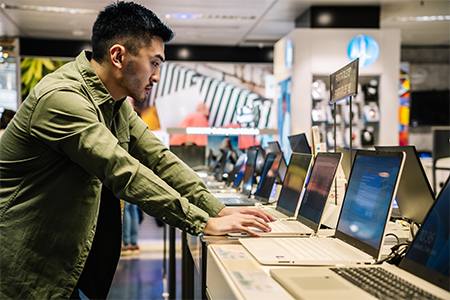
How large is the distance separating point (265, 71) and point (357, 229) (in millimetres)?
9259

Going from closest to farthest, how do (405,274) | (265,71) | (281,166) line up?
1. (405,274)
2. (281,166)
3. (265,71)

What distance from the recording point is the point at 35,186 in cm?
144

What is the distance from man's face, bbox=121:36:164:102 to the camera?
163cm

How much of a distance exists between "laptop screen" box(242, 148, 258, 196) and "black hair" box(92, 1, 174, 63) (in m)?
1.61

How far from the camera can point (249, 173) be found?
324 centimetres

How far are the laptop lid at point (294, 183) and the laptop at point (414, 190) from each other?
426mm

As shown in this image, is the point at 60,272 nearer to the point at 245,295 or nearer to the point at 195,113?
the point at 245,295

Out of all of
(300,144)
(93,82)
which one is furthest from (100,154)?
(300,144)

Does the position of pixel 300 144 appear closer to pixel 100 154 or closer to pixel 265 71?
pixel 100 154

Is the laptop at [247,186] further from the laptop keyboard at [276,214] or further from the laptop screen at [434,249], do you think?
the laptop screen at [434,249]

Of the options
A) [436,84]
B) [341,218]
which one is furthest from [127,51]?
[436,84]

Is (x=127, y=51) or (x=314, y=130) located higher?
(x=127, y=51)

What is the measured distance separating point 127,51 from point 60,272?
778 millimetres

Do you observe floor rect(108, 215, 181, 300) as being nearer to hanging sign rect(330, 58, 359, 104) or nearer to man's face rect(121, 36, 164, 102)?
hanging sign rect(330, 58, 359, 104)
